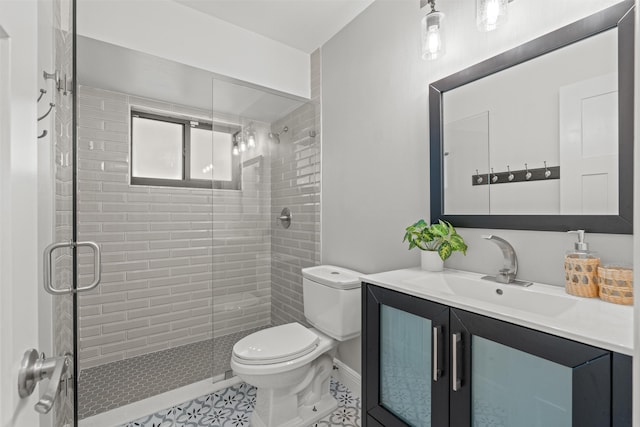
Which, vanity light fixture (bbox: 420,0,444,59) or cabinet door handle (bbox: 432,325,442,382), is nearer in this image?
cabinet door handle (bbox: 432,325,442,382)

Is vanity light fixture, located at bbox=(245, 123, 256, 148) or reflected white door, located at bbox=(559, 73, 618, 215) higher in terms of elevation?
vanity light fixture, located at bbox=(245, 123, 256, 148)

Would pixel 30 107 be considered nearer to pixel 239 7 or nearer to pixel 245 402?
pixel 239 7

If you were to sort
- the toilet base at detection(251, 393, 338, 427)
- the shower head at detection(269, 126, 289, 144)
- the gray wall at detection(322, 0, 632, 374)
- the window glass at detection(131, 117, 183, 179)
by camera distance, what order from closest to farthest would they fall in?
the gray wall at detection(322, 0, 632, 374)
the toilet base at detection(251, 393, 338, 427)
the shower head at detection(269, 126, 289, 144)
the window glass at detection(131, 117, 183, 179)

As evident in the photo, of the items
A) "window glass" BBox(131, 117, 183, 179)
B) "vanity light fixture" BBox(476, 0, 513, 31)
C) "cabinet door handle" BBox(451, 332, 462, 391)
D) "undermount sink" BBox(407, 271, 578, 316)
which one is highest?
"vanity light fixture" BBox(476, 0, 513, 31)

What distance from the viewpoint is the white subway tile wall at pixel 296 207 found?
2369mm

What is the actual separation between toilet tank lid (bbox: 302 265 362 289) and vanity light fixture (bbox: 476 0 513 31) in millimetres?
1331

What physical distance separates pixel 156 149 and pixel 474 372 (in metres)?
2.74

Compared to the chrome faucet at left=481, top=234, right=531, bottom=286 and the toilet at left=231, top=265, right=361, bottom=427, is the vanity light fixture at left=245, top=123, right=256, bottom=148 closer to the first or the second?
the toilet at left=231, top=265, right=361, bottom=427

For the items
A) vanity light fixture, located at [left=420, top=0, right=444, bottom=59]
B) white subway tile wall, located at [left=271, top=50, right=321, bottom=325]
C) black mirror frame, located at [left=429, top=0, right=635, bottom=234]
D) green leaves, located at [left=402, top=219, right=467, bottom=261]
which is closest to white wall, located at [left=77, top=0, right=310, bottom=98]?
white subway tile wall, located at [left=271, top=50, right=321, bottom=325]

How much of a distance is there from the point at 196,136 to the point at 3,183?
8.23 feet

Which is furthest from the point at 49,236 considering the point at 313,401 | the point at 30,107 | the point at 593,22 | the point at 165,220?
the point at 165,220

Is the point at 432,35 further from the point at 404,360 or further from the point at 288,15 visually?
the point at 404,360

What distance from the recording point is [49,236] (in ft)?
2.41

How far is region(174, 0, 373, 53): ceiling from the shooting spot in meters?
1.92
